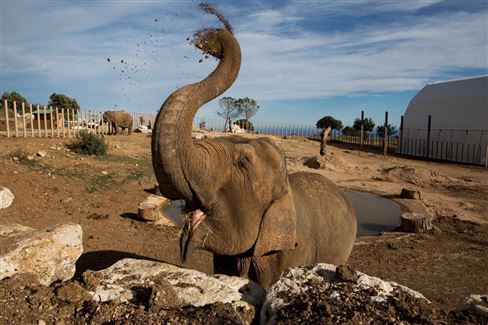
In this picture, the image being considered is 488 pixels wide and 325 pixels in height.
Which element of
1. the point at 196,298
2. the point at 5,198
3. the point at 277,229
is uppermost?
the point at 277,229

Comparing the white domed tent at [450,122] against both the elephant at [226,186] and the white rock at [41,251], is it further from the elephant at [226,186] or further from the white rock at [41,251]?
the white rock at [41,251]

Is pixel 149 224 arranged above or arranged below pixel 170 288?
below

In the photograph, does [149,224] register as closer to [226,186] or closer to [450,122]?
[226,186]

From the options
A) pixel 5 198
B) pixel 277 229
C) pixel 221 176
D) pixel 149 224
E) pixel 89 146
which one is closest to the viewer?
pixel 221 176

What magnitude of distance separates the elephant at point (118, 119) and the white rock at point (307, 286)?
1045 inches

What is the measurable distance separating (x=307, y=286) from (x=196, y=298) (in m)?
0.71

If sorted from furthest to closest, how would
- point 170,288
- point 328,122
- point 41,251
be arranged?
point 328,122
point 41,251
point 170,288

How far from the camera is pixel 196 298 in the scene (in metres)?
2.48

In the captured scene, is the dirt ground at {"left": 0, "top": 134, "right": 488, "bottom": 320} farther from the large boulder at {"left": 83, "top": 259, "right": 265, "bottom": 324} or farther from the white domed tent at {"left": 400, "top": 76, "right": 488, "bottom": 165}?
the white domed tent at {"left": 400, "top": 76, "right": 488, "bottom": 165}

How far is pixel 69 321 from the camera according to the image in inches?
86.4

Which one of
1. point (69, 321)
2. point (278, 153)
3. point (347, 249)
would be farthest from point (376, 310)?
point (347, 249)

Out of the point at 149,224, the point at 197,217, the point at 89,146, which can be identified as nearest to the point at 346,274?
the point at 197,217

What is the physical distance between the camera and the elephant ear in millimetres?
3633

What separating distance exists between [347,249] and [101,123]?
78.0 ft
